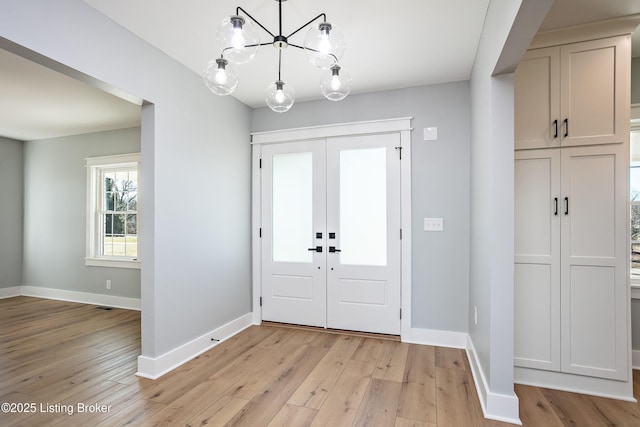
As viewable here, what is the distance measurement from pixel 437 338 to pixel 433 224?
1.14 metres

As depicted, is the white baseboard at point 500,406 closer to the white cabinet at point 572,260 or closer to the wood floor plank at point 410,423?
the wood floor plank at point 410,423

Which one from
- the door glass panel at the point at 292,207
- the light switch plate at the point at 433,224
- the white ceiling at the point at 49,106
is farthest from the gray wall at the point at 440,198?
the white ceiling at the point at 49,106

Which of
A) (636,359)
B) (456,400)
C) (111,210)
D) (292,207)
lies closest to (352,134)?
(292,207)

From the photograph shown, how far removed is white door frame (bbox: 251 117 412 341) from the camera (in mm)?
3320

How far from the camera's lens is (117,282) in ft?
15.6

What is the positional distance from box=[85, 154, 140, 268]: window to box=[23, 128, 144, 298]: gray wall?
131mm

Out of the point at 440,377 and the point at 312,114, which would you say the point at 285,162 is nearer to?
the point at 312,114

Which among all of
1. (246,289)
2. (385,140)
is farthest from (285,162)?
(246,289)

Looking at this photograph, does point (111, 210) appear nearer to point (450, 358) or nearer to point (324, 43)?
point (324, 43)

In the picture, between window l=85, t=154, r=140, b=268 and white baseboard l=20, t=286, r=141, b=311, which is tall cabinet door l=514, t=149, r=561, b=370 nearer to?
white baseboard l=20, t=286, r=141, b=311

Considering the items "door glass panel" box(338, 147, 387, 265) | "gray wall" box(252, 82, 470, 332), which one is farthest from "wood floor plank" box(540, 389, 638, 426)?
"door glass panel" box(338, 147, 387, 265)

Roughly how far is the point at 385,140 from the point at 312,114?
91cm

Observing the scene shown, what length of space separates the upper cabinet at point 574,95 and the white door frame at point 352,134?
111 cm

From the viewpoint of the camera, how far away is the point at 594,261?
2.26 m
